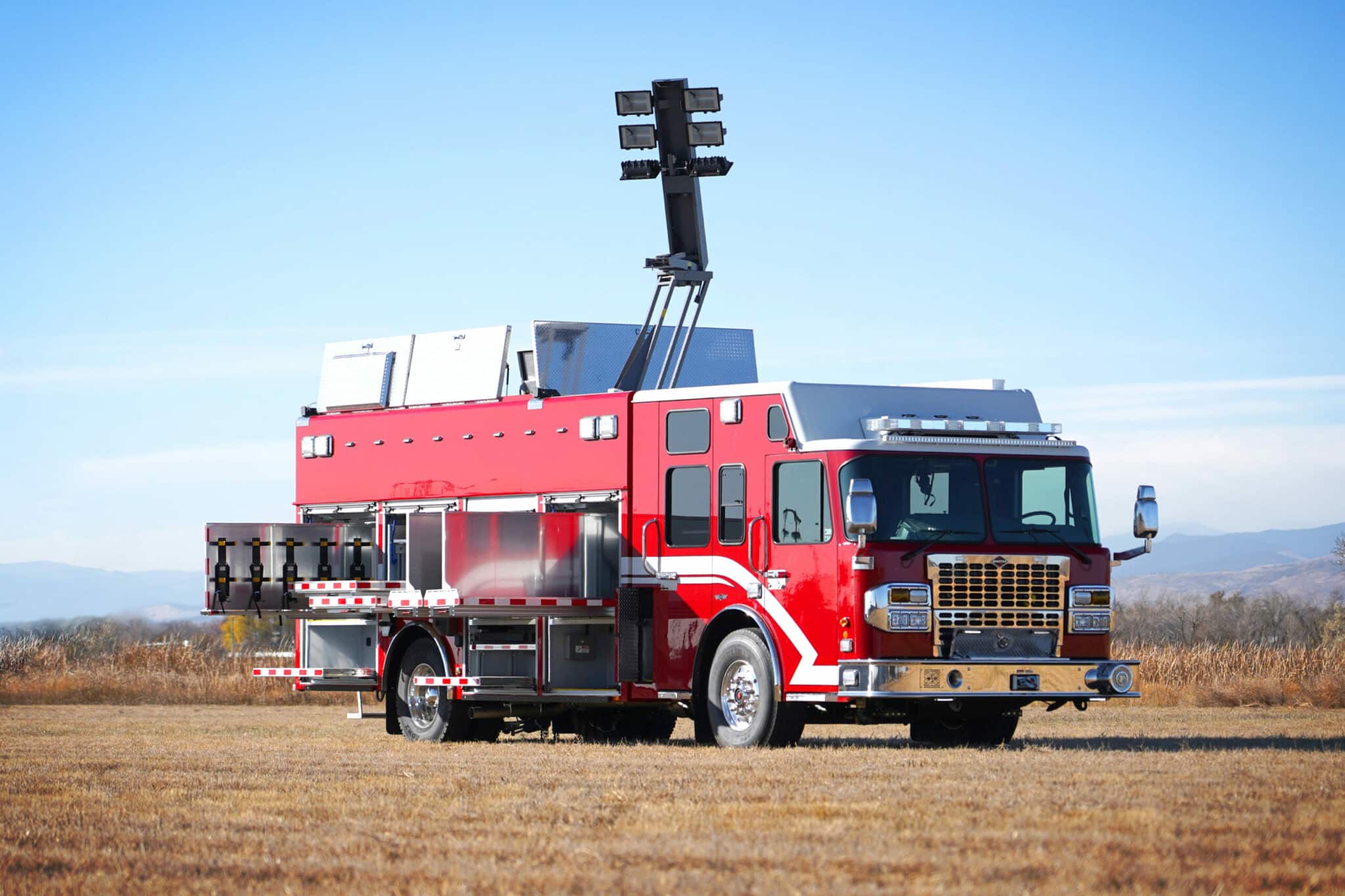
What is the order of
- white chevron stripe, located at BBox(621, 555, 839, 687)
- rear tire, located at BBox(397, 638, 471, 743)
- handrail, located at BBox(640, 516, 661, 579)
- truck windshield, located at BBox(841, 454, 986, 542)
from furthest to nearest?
rear tire, located at BBox(397, 638, 471, 743)
handrail, located at BBox(640, 516, 661, 579)
white chevron stripe, located at BBox(621, 555, 839, 687)
truck windshield, located at BBox(841, 454, 986, 542)

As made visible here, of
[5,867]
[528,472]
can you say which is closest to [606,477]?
[528,472]

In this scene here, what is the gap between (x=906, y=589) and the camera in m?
17.1

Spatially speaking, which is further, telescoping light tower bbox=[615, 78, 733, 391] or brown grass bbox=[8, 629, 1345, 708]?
brown grass bbox=[8, 629, 1345, 708]

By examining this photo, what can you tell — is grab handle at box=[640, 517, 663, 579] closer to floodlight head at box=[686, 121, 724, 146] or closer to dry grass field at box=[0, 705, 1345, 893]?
dry grass field at box=[0, 705, 1345, 893]

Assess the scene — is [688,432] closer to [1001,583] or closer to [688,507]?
[688,507]

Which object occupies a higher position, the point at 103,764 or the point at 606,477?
the point at 606,477

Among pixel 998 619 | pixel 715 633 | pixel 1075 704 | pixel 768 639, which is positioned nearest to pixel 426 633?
pixel 715 633

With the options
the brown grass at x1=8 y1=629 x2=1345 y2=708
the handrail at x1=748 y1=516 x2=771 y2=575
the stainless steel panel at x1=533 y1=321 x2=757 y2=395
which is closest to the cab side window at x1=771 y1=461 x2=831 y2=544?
the handrail at x1=748 y1=516 x2=771 y2=575

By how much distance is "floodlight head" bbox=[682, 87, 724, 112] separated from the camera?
72.4ft

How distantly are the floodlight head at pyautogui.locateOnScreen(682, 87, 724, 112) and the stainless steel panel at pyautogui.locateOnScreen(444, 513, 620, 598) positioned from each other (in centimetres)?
493

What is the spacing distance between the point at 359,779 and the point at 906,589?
5065 mm

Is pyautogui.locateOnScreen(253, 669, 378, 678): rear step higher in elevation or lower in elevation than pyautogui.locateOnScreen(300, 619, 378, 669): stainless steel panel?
lower

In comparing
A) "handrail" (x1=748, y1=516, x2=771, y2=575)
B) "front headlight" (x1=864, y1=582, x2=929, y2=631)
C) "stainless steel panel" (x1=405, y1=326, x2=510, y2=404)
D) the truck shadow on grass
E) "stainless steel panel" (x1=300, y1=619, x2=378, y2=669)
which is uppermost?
"stainless steel panel" (x1=405, y1=326, x2=510, y2=404)

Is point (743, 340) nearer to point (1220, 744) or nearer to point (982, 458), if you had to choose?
point (982, 458)
